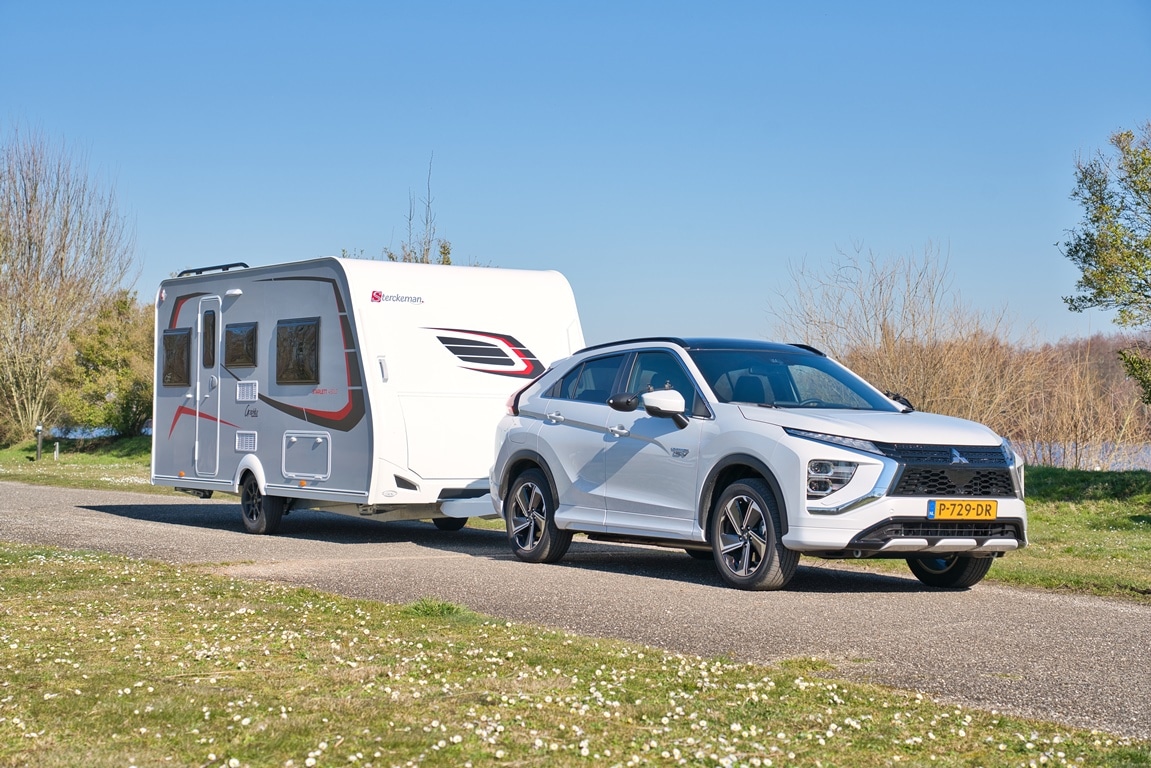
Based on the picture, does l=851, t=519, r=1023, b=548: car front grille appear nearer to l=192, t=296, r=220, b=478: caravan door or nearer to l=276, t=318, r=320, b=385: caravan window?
l=276, t=318, r=320, b=385: caravan window

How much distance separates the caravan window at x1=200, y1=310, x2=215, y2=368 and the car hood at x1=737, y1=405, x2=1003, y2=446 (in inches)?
344

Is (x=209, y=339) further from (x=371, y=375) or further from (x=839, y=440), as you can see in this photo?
(x=839, y=440)

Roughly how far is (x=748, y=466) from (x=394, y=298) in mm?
5761

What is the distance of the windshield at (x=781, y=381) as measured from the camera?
1074cm

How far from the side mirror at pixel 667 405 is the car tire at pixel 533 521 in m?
1.76

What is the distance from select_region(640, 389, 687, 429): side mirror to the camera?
421 inches

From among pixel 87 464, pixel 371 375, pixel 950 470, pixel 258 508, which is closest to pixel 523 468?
pixel 371 375

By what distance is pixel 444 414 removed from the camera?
1459cm

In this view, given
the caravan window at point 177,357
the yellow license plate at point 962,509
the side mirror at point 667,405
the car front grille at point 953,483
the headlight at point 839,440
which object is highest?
the caravan window at point 177,357

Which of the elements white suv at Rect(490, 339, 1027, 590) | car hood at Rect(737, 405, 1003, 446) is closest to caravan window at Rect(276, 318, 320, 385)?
white suv at Rect(490, 339, 1027, 590)

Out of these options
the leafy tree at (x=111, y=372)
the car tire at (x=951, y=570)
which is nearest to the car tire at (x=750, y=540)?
the car tire at (x=951, y=570)

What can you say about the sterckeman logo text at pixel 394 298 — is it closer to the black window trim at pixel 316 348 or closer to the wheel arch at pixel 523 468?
the black window trim at pixel 316 348

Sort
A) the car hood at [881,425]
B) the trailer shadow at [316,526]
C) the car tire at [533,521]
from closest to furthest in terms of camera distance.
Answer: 1. the car hood at [881,425]
2. the car tire at [533,521]
3. the trailer shadow at [316,526]

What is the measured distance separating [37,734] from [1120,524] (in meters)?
17.9
